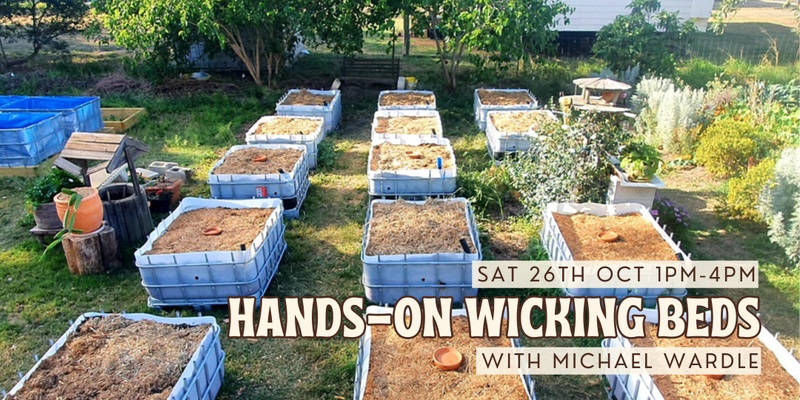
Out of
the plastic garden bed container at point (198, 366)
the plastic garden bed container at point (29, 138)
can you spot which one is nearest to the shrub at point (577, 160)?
the plastic garden bed container at point (198, 366)

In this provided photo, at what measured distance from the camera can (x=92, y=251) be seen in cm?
662

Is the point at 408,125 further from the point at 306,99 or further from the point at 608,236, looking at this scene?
the point at 608,236

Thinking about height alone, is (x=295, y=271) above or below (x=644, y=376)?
below

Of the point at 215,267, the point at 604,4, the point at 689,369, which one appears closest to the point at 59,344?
the point at 215,267

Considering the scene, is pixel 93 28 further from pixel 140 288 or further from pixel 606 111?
pixel 606 111

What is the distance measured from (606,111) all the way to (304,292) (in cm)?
511

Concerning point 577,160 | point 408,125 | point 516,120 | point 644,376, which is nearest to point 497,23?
point 516,120

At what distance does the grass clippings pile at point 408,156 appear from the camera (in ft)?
27.9

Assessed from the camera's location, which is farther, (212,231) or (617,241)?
(212,231)

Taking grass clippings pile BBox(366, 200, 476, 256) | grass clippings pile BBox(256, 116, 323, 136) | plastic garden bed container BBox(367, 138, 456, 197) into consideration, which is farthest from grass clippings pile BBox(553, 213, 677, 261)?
grass clippings pile BBox(256, 116, 323, 136)

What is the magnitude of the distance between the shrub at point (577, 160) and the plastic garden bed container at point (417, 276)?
230 cm

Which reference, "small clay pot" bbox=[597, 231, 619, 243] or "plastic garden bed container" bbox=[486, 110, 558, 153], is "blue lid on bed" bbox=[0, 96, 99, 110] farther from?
"small clay pot" bbox=[597, 231, 619, 243]

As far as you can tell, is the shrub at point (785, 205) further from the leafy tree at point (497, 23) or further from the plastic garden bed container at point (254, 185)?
the plastic garden bed container at point (254, 185)

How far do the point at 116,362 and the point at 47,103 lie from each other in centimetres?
1053
